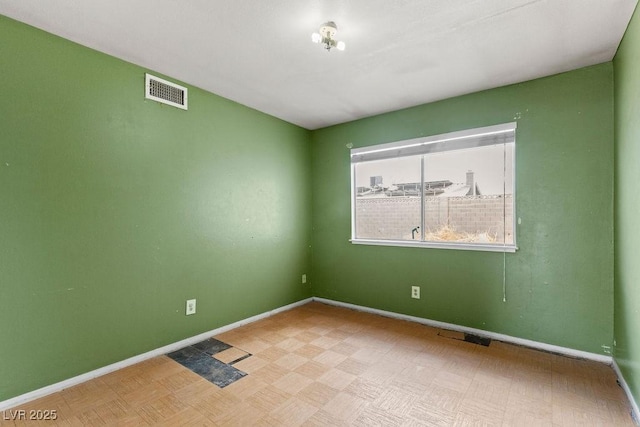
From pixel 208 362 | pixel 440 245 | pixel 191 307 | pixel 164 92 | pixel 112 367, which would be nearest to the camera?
pixel 112 367

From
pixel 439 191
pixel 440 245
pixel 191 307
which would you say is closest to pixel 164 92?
pixel 191 307

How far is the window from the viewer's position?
2.93 meters

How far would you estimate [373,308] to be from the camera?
370 centimetres

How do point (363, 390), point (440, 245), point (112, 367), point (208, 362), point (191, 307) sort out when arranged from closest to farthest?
point (363, 390), point (112, 367), point (208, 362), point (191, 307), point (440, 245)

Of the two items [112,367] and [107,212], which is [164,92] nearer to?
[107,212]

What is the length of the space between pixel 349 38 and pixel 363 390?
2.42 m

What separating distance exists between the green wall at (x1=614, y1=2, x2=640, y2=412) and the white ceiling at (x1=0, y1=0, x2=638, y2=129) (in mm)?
217

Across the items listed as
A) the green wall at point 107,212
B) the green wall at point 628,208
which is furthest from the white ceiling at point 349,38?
the green wall at point 107,212

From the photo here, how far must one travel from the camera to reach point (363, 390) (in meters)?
2.09

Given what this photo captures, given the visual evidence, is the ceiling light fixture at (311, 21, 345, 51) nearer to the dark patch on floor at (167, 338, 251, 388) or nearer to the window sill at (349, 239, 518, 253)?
the window sill at (349, 239, 518, 253)

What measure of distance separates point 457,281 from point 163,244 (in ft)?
9.26

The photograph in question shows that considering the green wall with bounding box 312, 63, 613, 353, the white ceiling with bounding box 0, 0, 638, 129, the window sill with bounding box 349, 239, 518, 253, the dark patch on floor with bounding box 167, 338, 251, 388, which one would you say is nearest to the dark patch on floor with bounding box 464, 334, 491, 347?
the green wall with bounding box 312, 63, 613, 353

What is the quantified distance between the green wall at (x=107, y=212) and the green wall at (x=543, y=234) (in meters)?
1.90

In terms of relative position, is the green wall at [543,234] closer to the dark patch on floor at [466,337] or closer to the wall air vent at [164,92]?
the dark patch on floor at [466,337]
